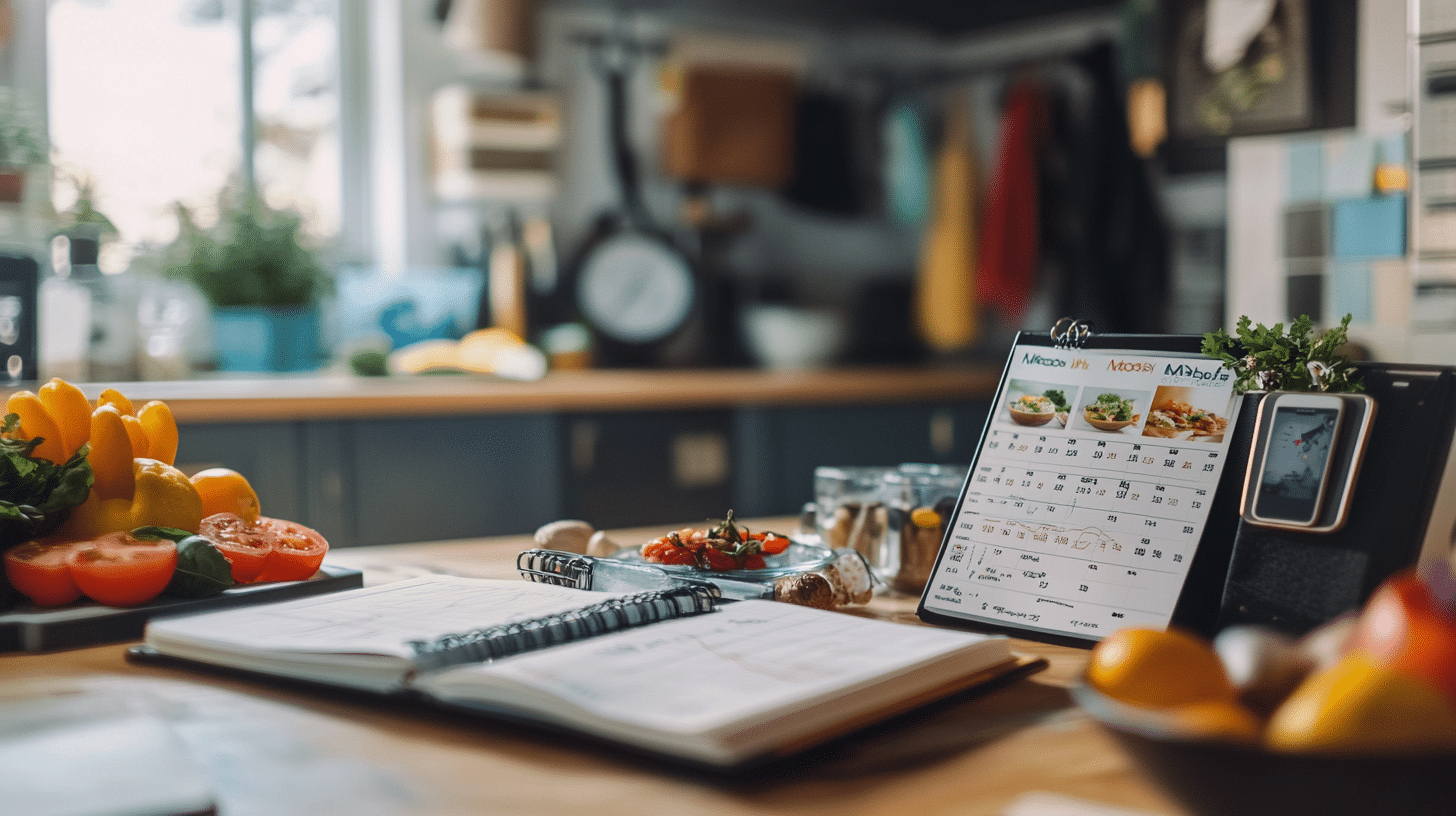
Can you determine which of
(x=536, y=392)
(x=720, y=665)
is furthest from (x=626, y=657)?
(x=536, y=392)

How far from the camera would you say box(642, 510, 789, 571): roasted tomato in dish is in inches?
37.0

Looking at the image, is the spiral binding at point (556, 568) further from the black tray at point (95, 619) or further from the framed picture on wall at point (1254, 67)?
the framed picture on wall at point (1254, 67)

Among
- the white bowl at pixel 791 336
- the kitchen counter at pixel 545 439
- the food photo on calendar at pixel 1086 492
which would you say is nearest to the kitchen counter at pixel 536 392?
the kitchen counter at pixel 545 439

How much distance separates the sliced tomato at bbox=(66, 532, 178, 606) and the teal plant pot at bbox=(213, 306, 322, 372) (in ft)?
6.89

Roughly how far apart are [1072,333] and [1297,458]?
212 mm

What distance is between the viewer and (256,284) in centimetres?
288

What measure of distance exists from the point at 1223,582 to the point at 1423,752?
364 mm

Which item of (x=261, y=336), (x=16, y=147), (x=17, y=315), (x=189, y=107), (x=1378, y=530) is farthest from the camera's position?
(x=189, y=107)

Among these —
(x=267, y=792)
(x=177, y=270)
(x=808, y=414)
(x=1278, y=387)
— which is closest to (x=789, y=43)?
(x=808, y=414)

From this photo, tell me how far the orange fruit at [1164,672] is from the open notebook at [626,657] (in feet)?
0.50

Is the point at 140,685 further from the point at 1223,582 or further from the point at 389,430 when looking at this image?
the point at 389,430

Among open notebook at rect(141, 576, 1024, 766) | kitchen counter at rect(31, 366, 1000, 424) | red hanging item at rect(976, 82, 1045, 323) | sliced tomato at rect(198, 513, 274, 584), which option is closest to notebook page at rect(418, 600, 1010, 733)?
open notebook at rect(141, 576, 1024, 766)

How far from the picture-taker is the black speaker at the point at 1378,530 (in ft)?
2.21

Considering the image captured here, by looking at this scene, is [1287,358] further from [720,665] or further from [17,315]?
[17,315]
